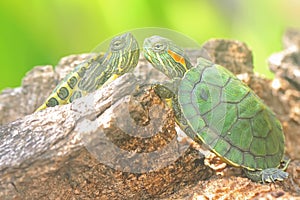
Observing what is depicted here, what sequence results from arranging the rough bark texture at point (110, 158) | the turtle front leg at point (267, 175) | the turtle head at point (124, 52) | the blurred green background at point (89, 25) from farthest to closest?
the blurred green background at point (89, 25)
the turtle head at point (124, 52)
the turtle front leg at point (267, 175)
the rough bark texture at point (110, 158)

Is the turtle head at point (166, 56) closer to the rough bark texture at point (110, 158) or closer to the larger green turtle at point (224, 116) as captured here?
the larger green turtle at point (224, 116)

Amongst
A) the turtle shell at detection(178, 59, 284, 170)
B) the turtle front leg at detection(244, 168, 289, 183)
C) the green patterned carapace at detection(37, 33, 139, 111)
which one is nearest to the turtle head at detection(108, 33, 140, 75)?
the green patterned carapace at detection(37, 33, 139, 111)

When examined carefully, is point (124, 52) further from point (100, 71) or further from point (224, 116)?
point (224, 116)

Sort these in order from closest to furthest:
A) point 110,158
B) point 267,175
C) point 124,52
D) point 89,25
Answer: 1. point 110,158
2. point 267,175
3. point 124,52
4. point 89,25

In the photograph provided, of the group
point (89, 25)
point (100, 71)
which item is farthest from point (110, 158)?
point (89, 25)

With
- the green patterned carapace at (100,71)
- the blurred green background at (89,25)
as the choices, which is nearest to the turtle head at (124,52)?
the green patterned carapace at (100,71)

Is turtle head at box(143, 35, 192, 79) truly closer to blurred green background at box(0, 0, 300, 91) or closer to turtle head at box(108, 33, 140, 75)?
turtle head at box(108, 33, 140, 75)

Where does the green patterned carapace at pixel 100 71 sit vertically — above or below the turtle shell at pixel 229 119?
above

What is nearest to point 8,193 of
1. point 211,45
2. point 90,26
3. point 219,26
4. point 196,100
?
point 196,100
